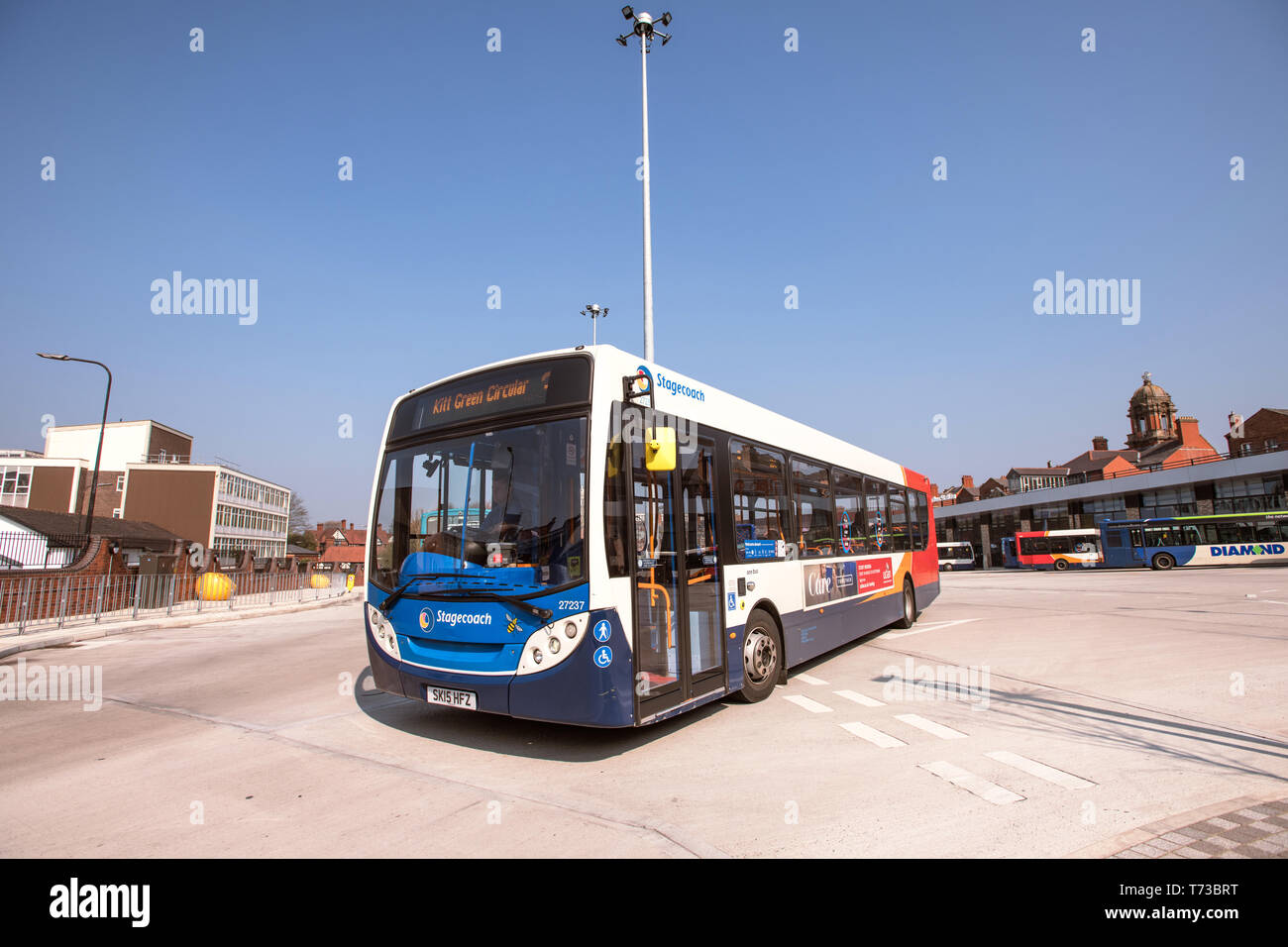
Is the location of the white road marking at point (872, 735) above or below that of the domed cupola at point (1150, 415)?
below

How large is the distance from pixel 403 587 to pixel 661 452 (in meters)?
2.65

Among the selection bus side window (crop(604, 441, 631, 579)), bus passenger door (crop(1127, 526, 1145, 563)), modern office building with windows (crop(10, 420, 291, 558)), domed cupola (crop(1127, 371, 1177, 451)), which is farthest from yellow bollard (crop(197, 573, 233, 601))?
domed cupola (crop(1127, 371, 1177, 451))

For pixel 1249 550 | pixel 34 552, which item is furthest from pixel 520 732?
pixel 1249 550

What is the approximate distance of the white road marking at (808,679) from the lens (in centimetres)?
851

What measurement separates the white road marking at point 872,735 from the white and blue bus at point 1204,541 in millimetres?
41769

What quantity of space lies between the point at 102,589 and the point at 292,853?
2047 cm

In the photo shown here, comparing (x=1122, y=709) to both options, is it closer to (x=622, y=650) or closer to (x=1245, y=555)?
(x=622, y=650)

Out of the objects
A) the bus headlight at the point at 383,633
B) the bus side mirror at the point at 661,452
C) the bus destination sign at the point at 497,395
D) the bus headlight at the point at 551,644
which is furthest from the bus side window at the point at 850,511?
the bus headlight at the point at 383,633

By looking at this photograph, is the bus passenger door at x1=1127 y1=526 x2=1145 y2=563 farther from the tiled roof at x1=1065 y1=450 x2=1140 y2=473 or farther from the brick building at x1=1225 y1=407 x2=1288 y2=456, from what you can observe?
the tiled roof at x1=1065 y1=450 x2=1140 y2=473

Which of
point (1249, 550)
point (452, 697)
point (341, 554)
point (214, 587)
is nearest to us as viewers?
point (452, 697)

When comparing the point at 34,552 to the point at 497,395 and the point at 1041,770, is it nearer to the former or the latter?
the point at 497,395

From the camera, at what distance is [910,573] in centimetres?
1372

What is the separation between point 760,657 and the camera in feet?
23.9

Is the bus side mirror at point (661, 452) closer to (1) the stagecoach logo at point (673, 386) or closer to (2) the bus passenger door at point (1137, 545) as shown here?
(1) the stagecoach logo at point (673, 386)
